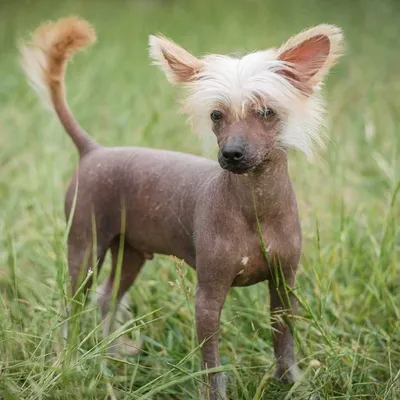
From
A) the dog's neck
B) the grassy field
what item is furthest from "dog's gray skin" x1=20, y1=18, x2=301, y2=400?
the grassy field

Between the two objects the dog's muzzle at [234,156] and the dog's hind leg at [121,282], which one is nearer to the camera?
the dog's muzzle at [234,156]

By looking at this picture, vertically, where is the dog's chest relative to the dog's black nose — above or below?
below

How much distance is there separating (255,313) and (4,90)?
3626mm

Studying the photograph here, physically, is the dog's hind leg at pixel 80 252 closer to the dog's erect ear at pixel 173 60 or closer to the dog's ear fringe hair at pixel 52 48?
the dog's ear fringe hair at pixel 52 48

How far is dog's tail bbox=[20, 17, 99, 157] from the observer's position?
286 centimetres

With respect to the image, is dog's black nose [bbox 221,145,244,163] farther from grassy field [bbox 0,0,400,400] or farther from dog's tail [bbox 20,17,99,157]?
dog's tail [bbox 20,17,99,157]

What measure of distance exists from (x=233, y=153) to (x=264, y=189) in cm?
24

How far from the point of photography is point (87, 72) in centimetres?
606

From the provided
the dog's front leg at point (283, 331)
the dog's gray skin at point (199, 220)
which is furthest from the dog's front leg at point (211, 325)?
the dog's front leg at point (283, 331)

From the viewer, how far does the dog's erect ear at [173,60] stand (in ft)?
8.04

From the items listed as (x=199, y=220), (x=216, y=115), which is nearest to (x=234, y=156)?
(x=216, y=115)

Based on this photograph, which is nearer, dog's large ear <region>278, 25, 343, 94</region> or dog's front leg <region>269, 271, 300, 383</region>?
dog's large ear <region>278, 25, 343, 94</region>

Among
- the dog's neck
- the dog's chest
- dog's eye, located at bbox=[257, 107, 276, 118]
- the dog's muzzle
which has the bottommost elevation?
the dog's chest

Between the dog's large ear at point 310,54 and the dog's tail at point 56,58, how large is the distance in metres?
0.88
